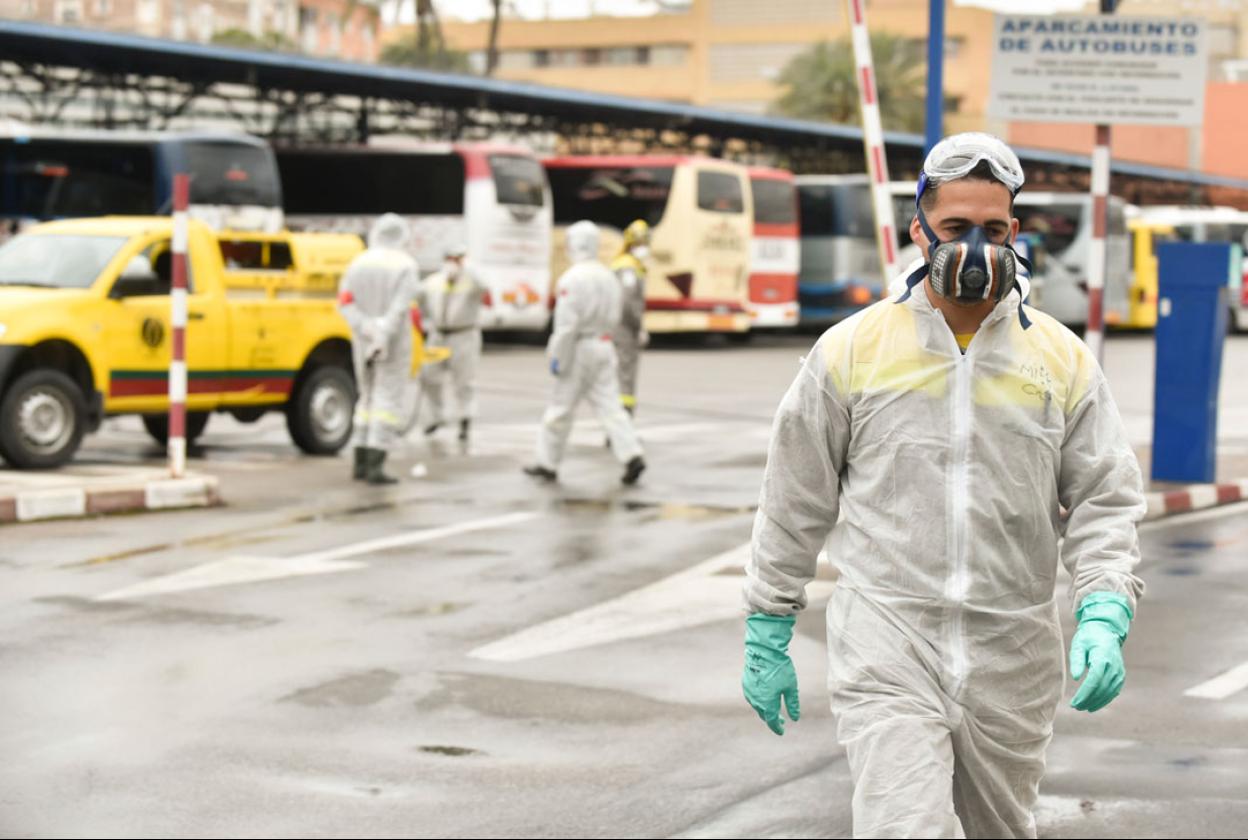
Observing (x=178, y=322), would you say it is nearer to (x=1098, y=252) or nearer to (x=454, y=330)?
(x=454, y=330)

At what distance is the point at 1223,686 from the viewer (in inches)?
329

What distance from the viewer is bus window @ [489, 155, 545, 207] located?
117 feet

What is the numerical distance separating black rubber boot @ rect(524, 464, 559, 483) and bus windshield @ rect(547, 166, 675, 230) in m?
22.4

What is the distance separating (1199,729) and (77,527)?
7.46m

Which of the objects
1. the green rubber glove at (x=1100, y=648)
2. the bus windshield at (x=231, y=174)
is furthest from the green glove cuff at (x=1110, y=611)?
the bus windshield at (x=231, y=174)

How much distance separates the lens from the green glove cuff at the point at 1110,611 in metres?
4.09

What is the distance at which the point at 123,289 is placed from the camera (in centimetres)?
1620

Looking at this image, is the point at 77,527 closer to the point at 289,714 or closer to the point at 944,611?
the point at 289,714

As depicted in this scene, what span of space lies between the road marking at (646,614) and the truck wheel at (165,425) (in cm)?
777

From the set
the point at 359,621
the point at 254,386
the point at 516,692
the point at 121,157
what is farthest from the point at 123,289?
the point at 121,157

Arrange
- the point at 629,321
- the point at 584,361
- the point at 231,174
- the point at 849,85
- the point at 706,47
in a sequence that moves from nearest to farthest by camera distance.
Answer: the point at 584,361 < the point at 629,321 < the point at 231,174 < the point at 849,85 < the point at 706,47

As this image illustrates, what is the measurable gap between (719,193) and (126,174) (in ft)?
35.8

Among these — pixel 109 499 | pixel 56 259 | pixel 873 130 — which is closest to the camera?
pixel 873 130

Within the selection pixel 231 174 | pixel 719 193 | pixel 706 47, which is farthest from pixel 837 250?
pixel 706 47
